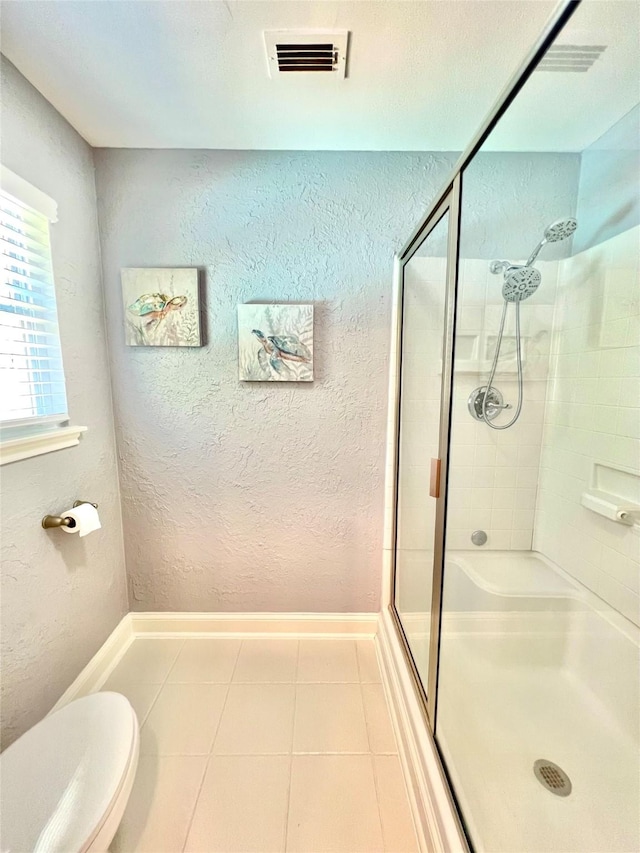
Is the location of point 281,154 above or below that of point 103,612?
above

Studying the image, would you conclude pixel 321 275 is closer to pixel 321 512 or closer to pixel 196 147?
pixel 196 147

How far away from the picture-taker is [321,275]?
59.9 inches

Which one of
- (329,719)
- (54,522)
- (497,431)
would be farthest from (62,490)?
(497,431)

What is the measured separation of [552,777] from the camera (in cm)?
102

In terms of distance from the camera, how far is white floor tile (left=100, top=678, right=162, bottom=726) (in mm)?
1334

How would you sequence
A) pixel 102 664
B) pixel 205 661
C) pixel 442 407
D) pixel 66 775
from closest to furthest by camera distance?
pixel 66 775 → pixel 442 407 → pixel 102 664 → pixel 205 661

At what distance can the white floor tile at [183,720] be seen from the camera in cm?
119

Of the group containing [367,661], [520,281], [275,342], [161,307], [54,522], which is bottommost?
[367,661]

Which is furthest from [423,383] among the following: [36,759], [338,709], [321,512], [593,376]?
[36,759]

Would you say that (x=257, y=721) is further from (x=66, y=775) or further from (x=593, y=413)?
(x=593, y=413)

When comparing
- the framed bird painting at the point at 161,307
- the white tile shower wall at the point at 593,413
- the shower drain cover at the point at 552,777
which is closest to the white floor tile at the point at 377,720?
the shower drain cover at the point at 552,777

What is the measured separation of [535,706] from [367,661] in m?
0.67

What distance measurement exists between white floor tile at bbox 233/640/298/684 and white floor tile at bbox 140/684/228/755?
119mm

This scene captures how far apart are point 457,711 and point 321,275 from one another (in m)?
1.75
